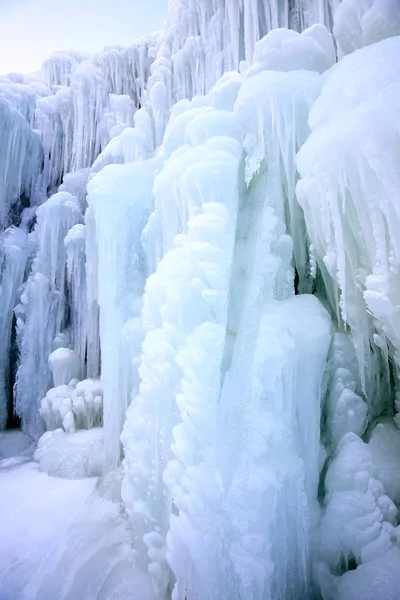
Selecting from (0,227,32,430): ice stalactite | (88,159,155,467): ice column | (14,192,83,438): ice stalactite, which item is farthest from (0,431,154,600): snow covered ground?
(0,227,32,430): ice stalactite

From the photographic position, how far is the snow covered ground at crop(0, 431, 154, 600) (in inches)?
120

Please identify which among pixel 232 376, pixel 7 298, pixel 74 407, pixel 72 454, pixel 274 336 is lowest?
pixel 72 454

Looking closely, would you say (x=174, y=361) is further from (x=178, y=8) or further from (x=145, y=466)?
(x=178, y=8)

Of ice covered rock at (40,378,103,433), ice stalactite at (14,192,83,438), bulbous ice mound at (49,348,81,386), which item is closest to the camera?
ice covered rock at (40,378,103,433)

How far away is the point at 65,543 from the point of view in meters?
3.66

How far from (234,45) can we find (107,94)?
14.6 ft

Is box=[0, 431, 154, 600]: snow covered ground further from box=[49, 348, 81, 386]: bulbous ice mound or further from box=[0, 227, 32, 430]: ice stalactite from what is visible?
box=[0, 227, 32, 430]: ice stalactite

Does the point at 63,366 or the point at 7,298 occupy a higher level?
the point at 7,298

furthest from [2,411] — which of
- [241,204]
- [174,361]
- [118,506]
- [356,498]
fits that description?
Answer: [356,498]

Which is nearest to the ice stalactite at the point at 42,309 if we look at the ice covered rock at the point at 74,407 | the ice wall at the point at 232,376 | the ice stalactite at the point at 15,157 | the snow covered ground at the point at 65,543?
the ice covered rock at the point at 74,407

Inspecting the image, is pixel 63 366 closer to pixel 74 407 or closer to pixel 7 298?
pixel 74 407

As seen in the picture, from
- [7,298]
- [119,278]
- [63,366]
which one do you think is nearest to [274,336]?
[119,278]

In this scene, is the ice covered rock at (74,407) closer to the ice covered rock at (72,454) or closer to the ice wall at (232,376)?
the ice covered rock at (72,454)

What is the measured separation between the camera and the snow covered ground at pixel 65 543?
3.04 metres
